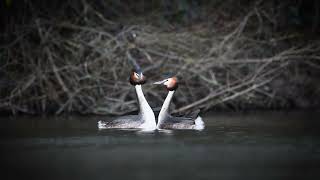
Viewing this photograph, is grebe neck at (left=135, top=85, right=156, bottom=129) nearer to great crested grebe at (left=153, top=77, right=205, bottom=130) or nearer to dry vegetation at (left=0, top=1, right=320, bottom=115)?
great crested grebe at (left=153, top=77, right=205, bottom=130)

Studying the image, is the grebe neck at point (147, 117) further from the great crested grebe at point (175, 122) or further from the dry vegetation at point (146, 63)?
the dry vegetation at point (146, 63)

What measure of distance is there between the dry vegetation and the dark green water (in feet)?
5.21

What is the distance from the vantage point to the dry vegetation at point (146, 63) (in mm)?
15156

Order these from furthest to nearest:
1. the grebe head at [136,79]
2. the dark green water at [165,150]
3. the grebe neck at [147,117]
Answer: the grebe head at [136,79] < the grebe neck at [147,117] < the dark green water at [165,150]

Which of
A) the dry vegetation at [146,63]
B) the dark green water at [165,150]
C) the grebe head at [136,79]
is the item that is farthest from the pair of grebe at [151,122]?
the dry vegetation at [146,63]

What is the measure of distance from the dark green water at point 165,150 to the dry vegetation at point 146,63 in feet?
5.21

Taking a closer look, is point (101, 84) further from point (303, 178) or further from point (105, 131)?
point (303, 178)

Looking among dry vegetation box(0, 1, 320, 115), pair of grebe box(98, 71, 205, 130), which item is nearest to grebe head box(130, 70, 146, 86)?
pair of grebe box(98, 71, 205, 130)

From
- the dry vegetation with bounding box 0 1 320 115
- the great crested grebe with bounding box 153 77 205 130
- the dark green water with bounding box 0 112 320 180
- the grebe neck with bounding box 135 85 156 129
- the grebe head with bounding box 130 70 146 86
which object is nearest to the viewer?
the dark green water with bounding box 0 112 320 180

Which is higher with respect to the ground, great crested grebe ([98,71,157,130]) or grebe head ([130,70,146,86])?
grebe head ([130,70,146,86])

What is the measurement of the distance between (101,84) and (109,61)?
0.51 m

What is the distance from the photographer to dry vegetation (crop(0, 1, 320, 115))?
49.7 feet

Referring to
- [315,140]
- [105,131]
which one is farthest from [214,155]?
[105,131]

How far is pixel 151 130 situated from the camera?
40.5 ft
